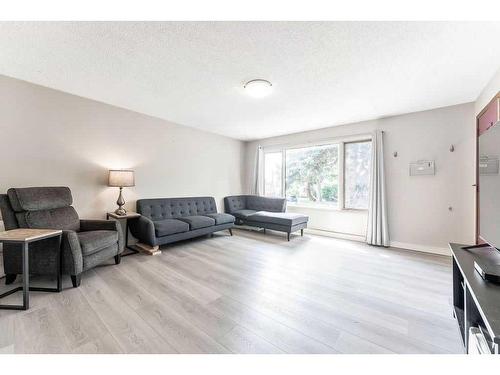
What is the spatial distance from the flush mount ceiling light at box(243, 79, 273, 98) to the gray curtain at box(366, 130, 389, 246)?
7.54ft

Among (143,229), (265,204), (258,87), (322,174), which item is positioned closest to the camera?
(258,87)

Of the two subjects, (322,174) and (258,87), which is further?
(322,174)

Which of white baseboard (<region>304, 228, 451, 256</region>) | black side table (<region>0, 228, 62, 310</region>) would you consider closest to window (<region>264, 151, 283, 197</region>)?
white baseboard (<region>304, 228, 451, 256</region>)

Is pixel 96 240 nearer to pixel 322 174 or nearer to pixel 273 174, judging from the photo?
pixel 273 174

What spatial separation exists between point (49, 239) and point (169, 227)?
132 cm

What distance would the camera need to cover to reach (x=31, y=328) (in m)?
1.45

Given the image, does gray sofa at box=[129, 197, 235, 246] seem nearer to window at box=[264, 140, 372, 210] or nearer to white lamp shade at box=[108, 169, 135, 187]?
white lamp shade at box=[108, 169, 135, 187]

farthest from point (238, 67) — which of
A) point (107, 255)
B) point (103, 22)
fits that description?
point (107, 255)

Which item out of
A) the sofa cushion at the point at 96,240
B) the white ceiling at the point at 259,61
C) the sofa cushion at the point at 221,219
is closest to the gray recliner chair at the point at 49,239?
the sofa cushion at the point at 96,240

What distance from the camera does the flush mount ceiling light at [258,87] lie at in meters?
2.33

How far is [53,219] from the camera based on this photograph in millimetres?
2348

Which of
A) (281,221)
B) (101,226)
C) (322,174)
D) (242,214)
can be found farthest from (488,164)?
(101,226)

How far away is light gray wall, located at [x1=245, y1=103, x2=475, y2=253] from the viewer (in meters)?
2.96

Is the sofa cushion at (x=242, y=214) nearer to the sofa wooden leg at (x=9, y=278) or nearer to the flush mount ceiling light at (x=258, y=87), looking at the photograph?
the flush mount ceiling light at (x=258, y=87)
